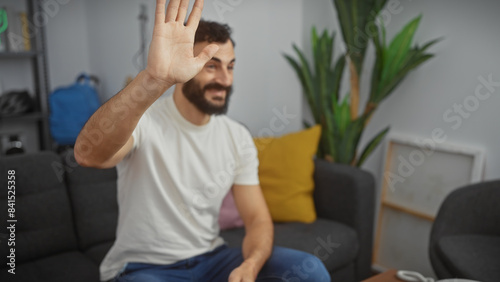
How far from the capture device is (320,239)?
6.15 feet

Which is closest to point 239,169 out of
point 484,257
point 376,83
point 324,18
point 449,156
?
point 484,257

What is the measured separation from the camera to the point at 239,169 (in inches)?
57.1

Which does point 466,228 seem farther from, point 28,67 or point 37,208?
point 28,67

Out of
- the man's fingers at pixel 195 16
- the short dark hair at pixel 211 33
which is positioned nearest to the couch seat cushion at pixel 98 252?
the short dark hair at pixel 211 33

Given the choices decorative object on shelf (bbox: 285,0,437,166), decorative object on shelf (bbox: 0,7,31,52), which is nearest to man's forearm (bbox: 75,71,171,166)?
decorative object on shelf (bbox: 285,0,437,166)

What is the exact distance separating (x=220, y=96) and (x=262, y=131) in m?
1.19

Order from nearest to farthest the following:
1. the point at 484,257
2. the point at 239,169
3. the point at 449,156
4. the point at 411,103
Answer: the point at 239,169, the point at 484,257, the point at 449,156, the point at 411,103

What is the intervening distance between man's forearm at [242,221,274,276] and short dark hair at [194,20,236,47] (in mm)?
557

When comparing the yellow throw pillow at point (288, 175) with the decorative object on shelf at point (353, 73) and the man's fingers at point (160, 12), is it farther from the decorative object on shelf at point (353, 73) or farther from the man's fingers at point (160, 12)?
the man's fingers at point (160, 12)

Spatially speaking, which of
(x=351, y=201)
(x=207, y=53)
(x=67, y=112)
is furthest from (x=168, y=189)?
(x=67, y=112)

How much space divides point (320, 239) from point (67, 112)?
6.26 feet

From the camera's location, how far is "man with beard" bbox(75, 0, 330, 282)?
1246 mm

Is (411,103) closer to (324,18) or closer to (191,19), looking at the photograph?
(324,18)

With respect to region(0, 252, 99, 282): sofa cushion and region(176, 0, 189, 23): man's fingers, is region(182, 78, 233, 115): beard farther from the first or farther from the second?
region(0, 252, 99, 282): sofa cushion
